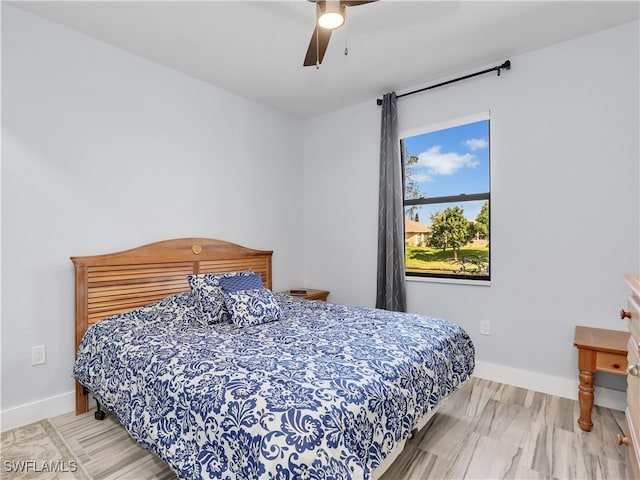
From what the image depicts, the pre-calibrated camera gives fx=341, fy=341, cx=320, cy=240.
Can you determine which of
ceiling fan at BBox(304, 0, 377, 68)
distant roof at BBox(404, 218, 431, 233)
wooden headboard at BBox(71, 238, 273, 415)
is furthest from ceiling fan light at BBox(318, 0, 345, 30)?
distant roof at BBox(404, 218, 431, 233)

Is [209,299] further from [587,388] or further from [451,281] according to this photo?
[587,388]

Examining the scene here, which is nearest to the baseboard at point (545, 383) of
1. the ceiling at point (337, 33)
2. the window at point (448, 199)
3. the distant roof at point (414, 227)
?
the window at point (448, 199)

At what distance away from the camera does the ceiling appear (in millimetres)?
2244

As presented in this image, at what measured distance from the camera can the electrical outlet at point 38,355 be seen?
229cm

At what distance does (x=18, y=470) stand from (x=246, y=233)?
2415 millimetres

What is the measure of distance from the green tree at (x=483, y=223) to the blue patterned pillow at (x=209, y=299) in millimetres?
2356

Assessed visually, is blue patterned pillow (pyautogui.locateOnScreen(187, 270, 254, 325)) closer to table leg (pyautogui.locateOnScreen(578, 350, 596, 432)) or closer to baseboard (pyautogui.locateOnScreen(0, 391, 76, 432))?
baseboard (pyautogui.locateOnScreen(0, 391, 76, 432))

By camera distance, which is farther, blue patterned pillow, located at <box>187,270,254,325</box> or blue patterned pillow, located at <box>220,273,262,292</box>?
blue patterned pillow, located at <box>220,273,262,292</box>

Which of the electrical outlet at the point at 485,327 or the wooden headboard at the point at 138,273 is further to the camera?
the electrical outlet at the point at 485,327

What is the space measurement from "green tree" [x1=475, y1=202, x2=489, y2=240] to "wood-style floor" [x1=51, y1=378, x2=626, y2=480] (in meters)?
1.40

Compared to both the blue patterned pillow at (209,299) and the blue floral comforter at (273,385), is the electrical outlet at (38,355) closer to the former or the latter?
the blue floral comforter at (273,385)

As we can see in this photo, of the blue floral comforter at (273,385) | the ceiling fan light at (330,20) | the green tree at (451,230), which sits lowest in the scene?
the blue floral comforter at (273,385)

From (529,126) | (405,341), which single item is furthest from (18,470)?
(529,126)

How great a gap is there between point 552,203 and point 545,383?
1448 mm
